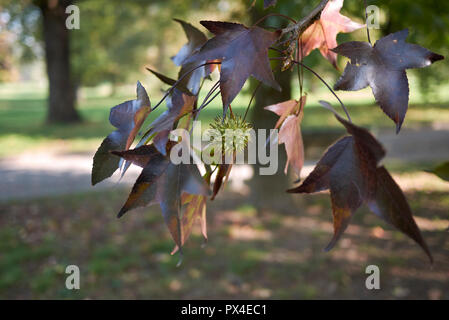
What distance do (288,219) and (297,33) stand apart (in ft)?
14.6

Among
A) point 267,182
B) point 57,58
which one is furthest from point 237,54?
point 57,58

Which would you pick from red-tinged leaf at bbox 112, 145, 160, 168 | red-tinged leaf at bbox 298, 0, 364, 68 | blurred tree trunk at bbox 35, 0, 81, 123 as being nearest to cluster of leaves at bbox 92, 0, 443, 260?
red-tinged leaf at bbox 112, 145, 160, 168

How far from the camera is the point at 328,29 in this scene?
1494 mm

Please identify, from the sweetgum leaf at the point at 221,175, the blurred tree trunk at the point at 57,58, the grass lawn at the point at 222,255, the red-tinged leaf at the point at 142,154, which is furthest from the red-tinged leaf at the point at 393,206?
the blurred tree trunk at the point at 57,58

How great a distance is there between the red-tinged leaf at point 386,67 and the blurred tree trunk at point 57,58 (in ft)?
48.0

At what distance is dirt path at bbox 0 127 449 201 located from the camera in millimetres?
7207

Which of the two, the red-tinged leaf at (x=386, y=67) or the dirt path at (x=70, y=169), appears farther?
the dirt path at (x=70, y=169)

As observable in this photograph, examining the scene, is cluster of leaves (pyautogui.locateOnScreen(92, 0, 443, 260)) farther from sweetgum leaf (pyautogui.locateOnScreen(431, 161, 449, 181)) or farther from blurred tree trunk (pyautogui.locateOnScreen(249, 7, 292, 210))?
blurred tree trunk (pyautogui.locateOnScreen(249, 7, 292, 210))

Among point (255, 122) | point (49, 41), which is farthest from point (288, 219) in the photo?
point (49, 41)

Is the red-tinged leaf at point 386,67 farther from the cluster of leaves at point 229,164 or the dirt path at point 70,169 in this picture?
the dirt path at point 70,169

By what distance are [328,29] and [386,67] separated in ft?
1.54

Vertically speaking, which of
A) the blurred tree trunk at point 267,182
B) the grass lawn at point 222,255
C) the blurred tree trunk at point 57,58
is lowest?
the grass lawn at point 222,255

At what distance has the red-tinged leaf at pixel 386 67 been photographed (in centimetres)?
Result: 104

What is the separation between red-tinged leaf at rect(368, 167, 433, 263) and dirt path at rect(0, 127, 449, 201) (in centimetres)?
583
